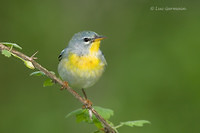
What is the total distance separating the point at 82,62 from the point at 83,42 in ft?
1.20

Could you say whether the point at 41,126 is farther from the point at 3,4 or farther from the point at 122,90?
the point at 3,4

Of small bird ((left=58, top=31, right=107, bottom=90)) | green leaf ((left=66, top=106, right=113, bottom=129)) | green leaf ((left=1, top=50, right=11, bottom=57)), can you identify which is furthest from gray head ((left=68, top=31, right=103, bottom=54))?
green leaf ((left=1, top=50, right=11, bottom=57))

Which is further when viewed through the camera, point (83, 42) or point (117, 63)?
point (117, 63)

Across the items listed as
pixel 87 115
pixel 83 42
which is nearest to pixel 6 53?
pixel 87 115

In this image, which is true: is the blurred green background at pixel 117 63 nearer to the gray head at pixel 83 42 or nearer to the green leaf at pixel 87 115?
the gray head at pixel 83 42

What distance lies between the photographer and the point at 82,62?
464cm

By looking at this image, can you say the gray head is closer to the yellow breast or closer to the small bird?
the small bird

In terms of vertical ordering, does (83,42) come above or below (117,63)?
below

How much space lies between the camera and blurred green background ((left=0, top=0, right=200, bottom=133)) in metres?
6.39

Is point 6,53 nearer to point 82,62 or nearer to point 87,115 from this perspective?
point 87,115

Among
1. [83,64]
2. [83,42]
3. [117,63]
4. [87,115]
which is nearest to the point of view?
[87,115]

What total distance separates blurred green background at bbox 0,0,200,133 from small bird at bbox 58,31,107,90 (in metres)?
1.83

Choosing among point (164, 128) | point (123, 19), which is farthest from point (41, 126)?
point (123, 19)

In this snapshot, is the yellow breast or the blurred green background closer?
the yellow breast
